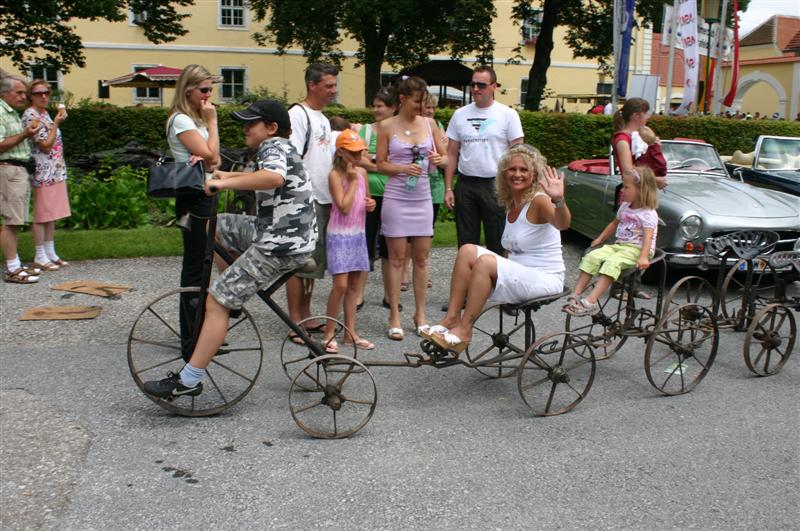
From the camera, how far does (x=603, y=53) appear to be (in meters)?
28.3

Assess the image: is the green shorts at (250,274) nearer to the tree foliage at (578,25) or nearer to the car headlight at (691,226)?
the car headlight at (691,226)

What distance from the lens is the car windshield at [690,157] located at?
976 cm

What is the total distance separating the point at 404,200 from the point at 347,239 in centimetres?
67

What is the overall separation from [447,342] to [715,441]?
159cm

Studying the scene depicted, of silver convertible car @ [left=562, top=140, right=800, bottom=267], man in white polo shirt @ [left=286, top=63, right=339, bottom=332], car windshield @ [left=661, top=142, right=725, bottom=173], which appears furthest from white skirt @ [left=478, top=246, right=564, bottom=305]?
car windshield @ [left=661, top=142, right=725, bottom=173]

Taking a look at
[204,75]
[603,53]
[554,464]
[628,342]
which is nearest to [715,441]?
[554,464]

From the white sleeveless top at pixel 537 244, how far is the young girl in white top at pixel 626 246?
1.34 ft

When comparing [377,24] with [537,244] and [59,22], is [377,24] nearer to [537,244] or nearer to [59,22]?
[59,22]

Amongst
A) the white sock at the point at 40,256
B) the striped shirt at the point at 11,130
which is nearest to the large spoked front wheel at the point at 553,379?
the white sock at the point at 40,256

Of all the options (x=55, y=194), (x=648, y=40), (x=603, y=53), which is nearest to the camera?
(x=55, y=194)

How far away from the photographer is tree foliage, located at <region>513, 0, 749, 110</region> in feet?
85.9

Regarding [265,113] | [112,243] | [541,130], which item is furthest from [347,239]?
[541,130]

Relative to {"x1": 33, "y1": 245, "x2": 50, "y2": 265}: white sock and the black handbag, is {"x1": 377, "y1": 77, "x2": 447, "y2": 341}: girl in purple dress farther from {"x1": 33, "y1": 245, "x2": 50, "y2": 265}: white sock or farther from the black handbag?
{"x1": 33, "y1": 245, "x2": 50, "y2": 265}: white sock

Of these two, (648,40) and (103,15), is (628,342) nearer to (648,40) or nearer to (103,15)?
(103,15)
